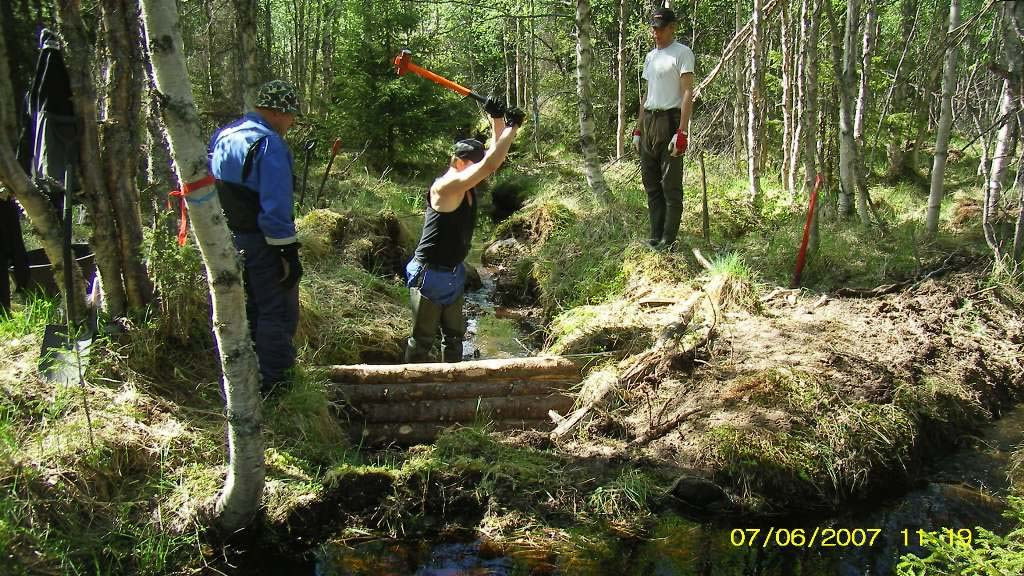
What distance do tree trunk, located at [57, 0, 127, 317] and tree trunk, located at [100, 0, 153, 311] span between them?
5cm

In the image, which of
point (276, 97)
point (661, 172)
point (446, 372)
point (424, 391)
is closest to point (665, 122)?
point (661, 172)

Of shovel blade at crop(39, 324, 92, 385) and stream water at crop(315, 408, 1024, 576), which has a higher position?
shovel blade at crop(39, 324, 92, 385)

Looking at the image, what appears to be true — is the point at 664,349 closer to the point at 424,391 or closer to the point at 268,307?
the point at 424,391

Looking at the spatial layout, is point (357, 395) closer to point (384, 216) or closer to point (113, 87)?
point (113, 87)

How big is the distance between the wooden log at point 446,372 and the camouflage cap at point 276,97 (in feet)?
5.91

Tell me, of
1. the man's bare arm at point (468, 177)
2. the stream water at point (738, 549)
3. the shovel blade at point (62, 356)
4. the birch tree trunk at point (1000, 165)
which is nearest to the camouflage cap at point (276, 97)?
the man's bare arm at point (468, 177)

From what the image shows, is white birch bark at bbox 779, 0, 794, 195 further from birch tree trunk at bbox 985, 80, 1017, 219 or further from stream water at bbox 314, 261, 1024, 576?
stream water at bbox 314, 261, 1024, 576

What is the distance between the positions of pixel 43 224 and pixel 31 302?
2.54 feet

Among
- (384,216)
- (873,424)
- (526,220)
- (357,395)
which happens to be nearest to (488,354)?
(357,395)

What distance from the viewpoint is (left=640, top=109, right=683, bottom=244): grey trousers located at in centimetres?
654

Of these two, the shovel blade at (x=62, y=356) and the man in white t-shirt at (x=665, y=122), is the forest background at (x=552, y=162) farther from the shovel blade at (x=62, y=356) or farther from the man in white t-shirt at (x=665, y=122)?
the man in white t-shirt at (x=665, y=122)

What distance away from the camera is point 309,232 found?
745 centimetres

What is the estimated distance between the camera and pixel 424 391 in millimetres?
4801
